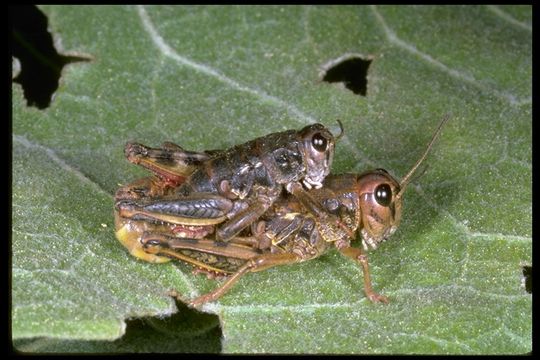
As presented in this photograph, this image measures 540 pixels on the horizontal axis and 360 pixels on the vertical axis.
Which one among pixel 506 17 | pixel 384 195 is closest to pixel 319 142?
pixel 384 195

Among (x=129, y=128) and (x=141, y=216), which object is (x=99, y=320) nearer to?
(x=141, y=216)

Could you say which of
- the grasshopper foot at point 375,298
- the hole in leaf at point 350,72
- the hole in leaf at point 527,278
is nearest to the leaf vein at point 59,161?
the grasshopper foot at point 375,298

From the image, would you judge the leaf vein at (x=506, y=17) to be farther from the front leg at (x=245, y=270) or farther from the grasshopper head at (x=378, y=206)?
the front leg at (x=245, y=270)

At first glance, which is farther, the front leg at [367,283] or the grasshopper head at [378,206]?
the grasshopper head at [378,206]

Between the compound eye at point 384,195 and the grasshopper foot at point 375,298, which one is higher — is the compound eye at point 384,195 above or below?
above

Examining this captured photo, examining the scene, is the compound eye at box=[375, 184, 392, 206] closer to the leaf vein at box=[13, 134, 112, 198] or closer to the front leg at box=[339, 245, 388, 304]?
the front leg at box=[339, 245, 388, 304]
